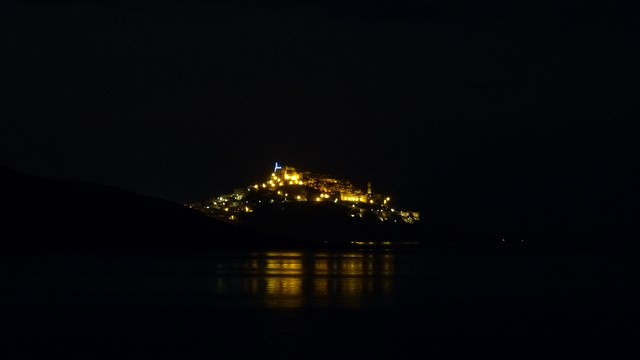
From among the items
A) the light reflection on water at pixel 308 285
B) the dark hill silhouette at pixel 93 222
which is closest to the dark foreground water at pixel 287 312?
the light reflection on water at pixel 308 285

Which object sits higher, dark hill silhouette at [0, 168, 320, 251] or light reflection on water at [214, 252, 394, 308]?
dark hill silhouette at [0, 168, 320, 251]

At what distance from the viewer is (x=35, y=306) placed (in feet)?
126

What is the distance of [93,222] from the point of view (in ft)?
433

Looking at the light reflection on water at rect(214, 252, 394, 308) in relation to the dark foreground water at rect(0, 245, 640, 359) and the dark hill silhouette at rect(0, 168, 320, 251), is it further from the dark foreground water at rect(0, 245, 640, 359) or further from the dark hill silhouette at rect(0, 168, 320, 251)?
the dark hill silhouette at rect(0, 168, 320, 251)

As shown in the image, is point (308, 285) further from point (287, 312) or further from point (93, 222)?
point (93, 222)

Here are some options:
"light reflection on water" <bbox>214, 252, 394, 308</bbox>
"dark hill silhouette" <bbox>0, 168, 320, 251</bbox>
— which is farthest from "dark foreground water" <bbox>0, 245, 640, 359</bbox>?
Answer: "dark hill silhouette" <bbox>0, 168, 320, 251</bbox>

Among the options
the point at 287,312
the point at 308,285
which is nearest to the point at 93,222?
the point at 308,285

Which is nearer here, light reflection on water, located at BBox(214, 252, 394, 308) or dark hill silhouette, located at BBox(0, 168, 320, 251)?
light reflection on water, located at BBox(214, 252, 394, 308)

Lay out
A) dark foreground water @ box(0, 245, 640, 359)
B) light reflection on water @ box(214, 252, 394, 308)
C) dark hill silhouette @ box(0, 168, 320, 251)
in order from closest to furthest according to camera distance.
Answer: dark foreground water @ box(0, 245, 640, 359)
light reflection on water @ box(214, 252, 394, 308)
dark hill silhouette @ box(0, 168, 320, 251)

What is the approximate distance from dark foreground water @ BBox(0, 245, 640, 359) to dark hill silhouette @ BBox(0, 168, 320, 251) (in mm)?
59325

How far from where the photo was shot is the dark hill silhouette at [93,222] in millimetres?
120000

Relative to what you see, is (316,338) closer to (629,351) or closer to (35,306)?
(629,351)

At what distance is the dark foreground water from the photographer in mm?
28188

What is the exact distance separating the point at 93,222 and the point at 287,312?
97760 millimetres
